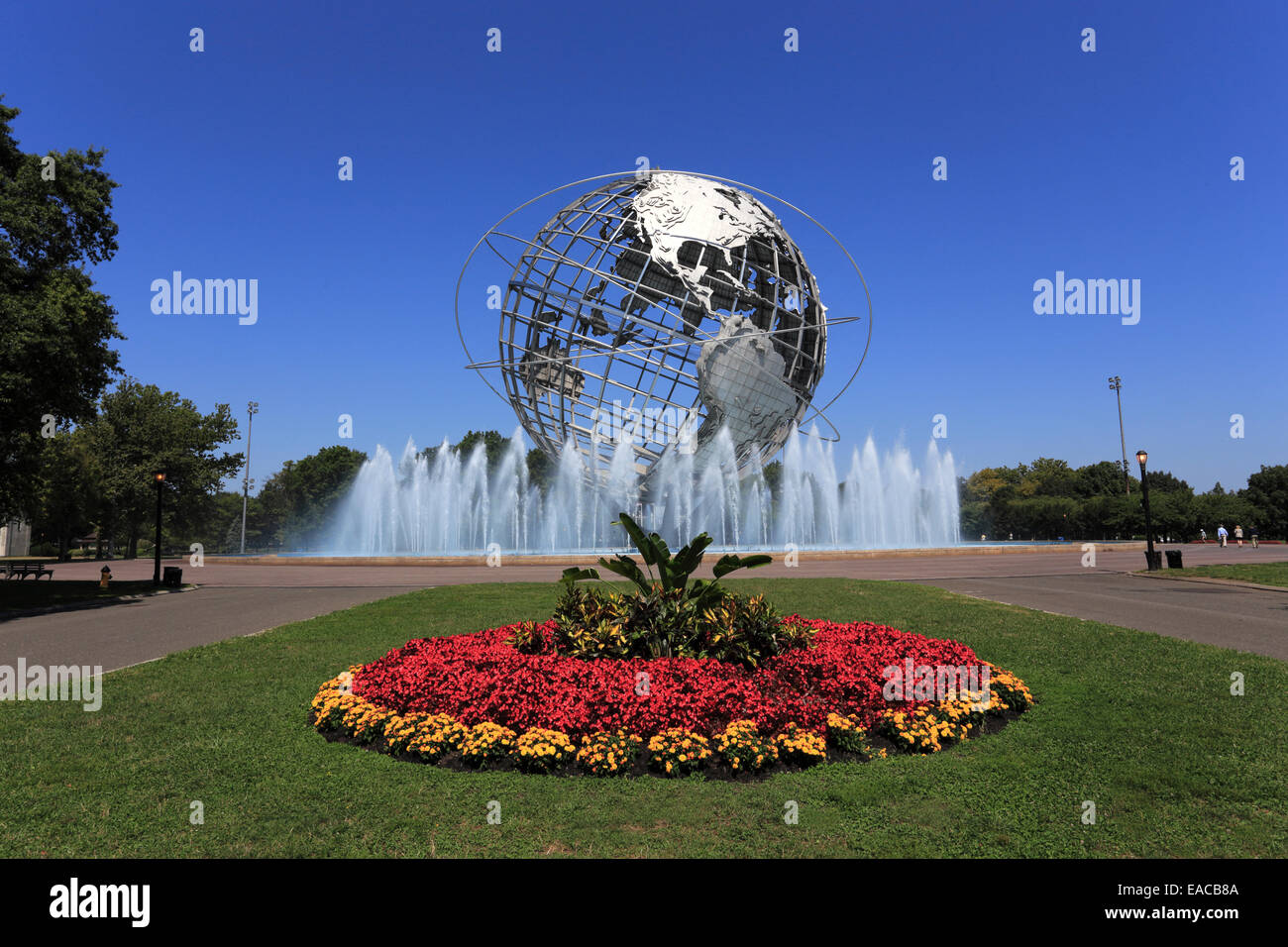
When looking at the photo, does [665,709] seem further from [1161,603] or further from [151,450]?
[151,450]

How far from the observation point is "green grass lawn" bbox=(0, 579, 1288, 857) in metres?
4.08

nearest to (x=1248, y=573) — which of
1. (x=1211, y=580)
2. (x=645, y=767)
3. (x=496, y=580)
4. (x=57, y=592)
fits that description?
(x=1211, y=580)

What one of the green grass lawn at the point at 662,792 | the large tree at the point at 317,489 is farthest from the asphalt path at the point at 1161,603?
the large tree at the point at 317,489

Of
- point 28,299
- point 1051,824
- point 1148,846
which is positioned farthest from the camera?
point 28,299

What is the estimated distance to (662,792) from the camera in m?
4.91

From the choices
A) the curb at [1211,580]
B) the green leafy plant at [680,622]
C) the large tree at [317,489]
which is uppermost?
the large tree at [317,489]

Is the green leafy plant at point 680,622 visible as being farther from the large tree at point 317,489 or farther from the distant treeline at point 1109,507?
the large tree at point 317,489

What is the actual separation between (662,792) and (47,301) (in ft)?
62.0

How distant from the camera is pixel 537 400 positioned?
87.6ft

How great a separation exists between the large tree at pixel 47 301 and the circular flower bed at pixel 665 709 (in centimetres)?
1388

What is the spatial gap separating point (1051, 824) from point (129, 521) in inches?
2666

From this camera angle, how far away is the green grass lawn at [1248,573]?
18250 millimetres
